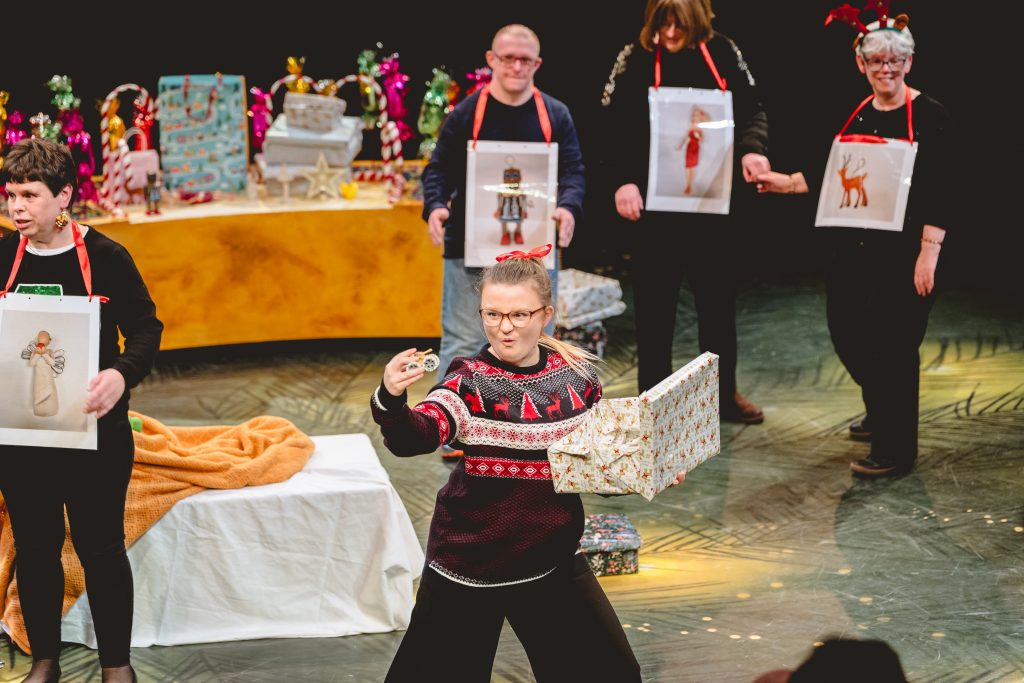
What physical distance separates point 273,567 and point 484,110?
6.29ft

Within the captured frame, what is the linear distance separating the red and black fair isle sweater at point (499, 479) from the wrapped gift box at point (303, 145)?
3682 millimetres

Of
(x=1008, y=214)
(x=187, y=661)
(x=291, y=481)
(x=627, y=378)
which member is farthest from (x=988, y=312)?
(x=187, y=661)

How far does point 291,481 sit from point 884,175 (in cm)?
237

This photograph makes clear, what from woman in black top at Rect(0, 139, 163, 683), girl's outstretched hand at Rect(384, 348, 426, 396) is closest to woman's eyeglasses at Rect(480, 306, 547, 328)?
girl's outstretched hand at Rect(384, 348, 426, 396)

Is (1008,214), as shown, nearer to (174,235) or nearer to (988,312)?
(988,312)

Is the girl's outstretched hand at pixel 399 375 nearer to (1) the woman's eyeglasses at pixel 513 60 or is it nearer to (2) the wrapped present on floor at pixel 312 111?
(1) the woman's eyeglasses at pixel 513 60

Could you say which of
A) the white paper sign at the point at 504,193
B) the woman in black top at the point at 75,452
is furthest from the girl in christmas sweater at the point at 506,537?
the white paper sign at the point at 504,193

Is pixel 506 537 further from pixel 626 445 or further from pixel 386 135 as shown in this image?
pixel 386 135

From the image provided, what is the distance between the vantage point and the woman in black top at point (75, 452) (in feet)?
10.0

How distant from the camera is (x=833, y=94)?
4984 mm

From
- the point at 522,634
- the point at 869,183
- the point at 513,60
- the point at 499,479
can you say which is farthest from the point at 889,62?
the point at 522,634

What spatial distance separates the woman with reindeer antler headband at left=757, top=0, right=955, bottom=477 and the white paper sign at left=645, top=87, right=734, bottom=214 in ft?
1.16

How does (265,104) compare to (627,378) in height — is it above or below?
above

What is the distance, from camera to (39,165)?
3.04m
